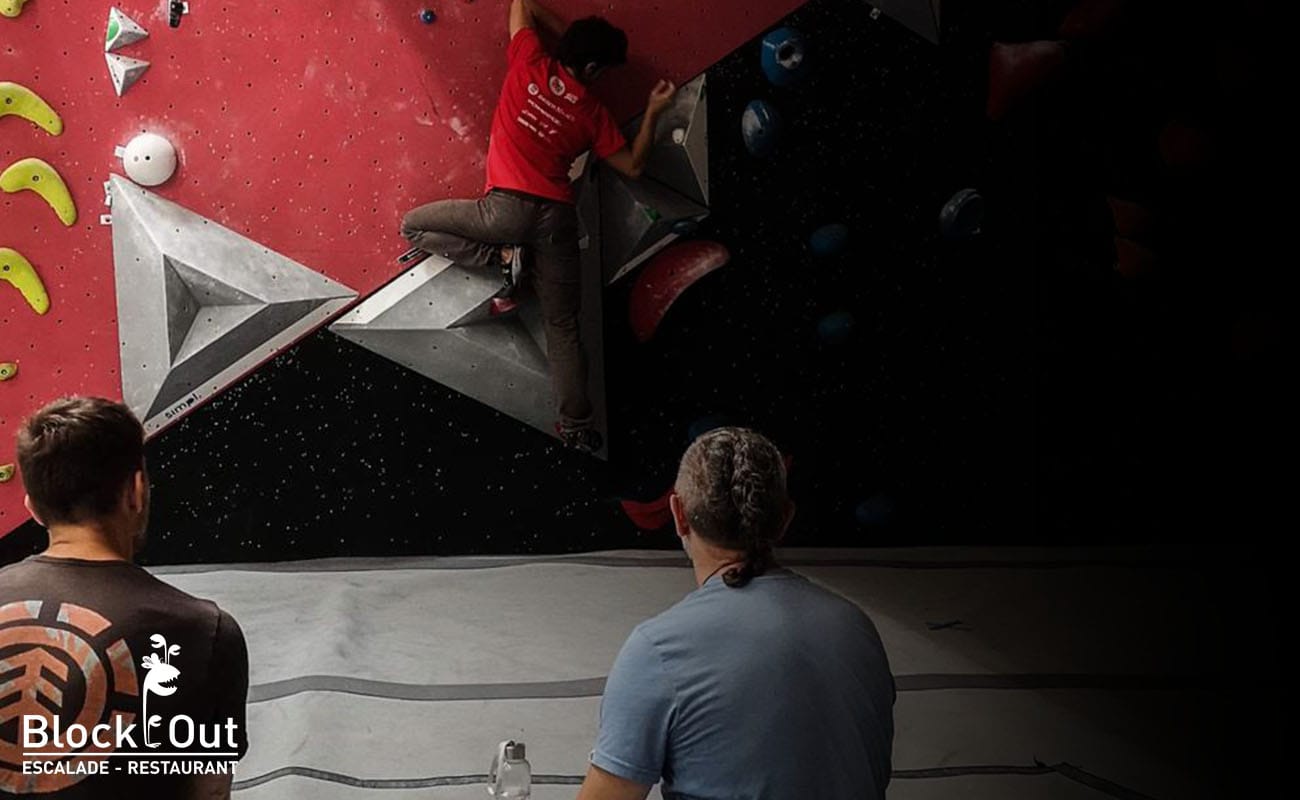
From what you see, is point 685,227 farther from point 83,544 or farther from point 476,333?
point 83,544

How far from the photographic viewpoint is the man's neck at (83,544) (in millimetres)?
1665

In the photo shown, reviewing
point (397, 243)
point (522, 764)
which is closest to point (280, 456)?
point (397, 243)

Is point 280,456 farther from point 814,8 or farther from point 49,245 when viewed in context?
point 814,8

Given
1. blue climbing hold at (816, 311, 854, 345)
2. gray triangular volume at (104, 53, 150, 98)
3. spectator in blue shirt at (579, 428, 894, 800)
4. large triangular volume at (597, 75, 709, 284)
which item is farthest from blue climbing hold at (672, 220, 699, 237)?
spectator in blue shirt at (579, 428, 894, 800)

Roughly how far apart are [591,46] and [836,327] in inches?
42.5

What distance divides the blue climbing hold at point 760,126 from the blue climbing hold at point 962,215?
0.54 m

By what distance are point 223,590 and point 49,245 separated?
41.8 inches

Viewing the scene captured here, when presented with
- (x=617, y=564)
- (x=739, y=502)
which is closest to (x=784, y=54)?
(x=617, y=564)

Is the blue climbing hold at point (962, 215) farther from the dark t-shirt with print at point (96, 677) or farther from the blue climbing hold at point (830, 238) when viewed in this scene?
the dark t-shirt with print at point (96, 677)

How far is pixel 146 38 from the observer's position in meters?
3.73

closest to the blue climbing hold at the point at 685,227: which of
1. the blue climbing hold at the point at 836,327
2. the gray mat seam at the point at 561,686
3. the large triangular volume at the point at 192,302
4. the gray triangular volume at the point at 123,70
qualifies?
the blue climbing hold at the point at 836,327

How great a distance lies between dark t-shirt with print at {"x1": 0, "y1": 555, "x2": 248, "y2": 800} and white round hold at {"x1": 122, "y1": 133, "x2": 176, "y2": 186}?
7.66 feet

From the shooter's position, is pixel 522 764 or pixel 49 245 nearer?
pixel 522 764

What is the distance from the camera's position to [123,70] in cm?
372
